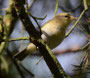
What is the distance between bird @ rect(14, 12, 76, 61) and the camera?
101 inches

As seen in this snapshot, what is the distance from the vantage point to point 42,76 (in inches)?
148

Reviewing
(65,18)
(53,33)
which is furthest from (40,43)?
(65,18)

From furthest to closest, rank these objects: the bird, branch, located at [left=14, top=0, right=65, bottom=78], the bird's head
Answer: the bird's head → the bird → branch, located at [left=14, top=0, right=65, bottom=78]

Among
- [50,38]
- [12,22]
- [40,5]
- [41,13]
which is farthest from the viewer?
[40,5]

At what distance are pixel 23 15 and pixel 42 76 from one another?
2.18 m

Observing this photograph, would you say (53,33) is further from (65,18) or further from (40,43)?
(40,43)

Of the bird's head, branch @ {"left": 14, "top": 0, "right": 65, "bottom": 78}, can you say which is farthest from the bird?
branch @ {"left": 14, "top": 0, "right": 65, "bottom": 78}

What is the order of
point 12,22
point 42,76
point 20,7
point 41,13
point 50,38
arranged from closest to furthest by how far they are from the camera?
1. point 20,7
2. point 50,38
3. point 12,22
4. point 42,76
5. point 41,13

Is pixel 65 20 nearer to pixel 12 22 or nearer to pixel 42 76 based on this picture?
pixel 12 22

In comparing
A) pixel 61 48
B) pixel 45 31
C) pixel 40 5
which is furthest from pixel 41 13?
pixel 45 31

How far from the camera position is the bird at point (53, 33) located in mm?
2561

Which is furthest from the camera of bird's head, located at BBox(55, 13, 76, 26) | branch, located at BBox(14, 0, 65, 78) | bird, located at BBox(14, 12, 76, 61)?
bird's head, located at BBox(55, 13, 76, 26)

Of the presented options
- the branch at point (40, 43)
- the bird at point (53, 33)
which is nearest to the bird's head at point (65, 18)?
the bird at point (53, 33)

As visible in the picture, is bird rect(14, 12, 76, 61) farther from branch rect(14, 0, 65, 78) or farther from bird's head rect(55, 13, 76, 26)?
branch rect(14, 0, 65, 78)
